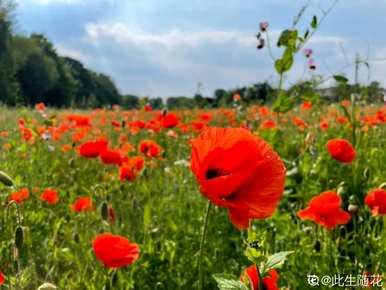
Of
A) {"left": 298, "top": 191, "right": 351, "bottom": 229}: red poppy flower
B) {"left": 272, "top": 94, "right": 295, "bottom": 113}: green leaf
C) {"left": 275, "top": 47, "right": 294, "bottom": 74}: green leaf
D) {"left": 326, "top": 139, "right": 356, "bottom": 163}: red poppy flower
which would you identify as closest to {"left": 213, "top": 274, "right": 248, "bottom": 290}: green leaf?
{"left": 298, "top": 191, "right": 351, "bottom": 229}: red poppy flower

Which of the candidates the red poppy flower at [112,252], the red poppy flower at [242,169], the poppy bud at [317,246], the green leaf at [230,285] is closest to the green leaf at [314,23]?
the poppy bud at [317,246]

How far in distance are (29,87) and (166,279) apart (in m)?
47.1

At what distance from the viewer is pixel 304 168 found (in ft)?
9.80

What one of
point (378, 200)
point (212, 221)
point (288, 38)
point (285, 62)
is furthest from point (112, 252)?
point (288, 38)

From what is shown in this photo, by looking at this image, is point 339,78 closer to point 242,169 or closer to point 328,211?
point 328,211

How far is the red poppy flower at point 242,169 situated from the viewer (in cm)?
97

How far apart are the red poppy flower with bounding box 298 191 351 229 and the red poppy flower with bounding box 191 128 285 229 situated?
78 cm

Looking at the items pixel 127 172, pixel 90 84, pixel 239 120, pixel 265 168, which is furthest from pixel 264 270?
pixel 90 84

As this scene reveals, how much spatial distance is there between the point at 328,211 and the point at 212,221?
98 cm

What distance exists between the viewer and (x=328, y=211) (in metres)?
1.73

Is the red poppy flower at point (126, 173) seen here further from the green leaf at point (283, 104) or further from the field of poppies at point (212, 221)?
the green leaf at point (283, 104)

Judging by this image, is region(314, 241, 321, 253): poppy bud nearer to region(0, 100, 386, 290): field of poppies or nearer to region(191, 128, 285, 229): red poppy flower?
region(0, 100, 386, 290): field of poppies

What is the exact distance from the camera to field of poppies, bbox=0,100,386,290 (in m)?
0.99

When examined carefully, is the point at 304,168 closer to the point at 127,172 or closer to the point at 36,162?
the point at 127,172
